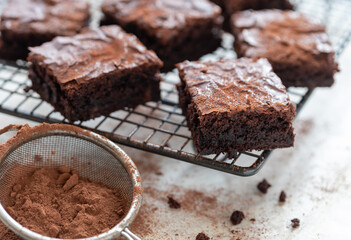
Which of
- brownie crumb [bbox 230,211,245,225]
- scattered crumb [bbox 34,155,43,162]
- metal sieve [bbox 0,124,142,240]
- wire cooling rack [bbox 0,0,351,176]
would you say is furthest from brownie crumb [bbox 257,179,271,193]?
scattered crumb [bbox 34,155,43,162]

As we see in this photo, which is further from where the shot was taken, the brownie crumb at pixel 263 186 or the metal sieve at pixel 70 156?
the brownie crumb at pixel 263 186

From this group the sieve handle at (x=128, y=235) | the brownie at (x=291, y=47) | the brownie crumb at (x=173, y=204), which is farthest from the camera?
the brownie at (x=291, y=47)

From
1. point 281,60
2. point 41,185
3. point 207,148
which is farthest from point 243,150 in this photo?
point 41,185

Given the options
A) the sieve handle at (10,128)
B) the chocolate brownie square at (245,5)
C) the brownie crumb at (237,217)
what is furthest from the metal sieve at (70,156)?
the chocolate brownie square at (245,5)

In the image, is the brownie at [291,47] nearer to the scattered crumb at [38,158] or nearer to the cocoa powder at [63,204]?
the cocoa powder at [63,204]

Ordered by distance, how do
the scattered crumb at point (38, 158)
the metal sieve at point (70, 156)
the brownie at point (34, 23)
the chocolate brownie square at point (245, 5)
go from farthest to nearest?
the chocolate brownie square at point (245, 5) < the brownie at point (34, 23) < the scattered crumb at point (38, 158) < the metal sieve at point (70, 156)
